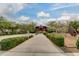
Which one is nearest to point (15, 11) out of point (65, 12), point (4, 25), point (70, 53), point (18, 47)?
point (4, 25)

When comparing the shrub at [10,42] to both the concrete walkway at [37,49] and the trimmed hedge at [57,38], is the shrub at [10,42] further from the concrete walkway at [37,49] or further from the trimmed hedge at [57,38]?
the trimmed hedge at [57,38]

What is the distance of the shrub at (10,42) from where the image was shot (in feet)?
7.18

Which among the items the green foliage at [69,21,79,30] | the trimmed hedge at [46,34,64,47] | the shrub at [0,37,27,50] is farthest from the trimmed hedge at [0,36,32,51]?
the green foliage at [69,21,79,30]

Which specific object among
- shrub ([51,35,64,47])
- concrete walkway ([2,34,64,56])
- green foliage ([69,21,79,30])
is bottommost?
concrete walkway ([2,34,64,56])

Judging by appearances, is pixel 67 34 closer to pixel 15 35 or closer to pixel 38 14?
pixel 38 14

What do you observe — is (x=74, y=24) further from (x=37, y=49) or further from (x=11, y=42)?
(x=11, y=42)

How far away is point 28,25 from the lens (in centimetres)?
220

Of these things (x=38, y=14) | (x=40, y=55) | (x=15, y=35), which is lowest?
(x=40, y=55)

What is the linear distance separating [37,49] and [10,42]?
306mm

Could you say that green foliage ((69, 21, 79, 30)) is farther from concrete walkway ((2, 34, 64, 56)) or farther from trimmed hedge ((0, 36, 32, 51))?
trimmed hedge ((0, 36, 32, 51))

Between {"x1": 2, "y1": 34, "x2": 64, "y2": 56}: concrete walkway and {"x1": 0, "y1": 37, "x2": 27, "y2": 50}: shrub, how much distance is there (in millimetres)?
40

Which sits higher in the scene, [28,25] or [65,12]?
[65,12]

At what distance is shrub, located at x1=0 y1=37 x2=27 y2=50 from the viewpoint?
2188 millimetres

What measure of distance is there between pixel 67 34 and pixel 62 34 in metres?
0.06
